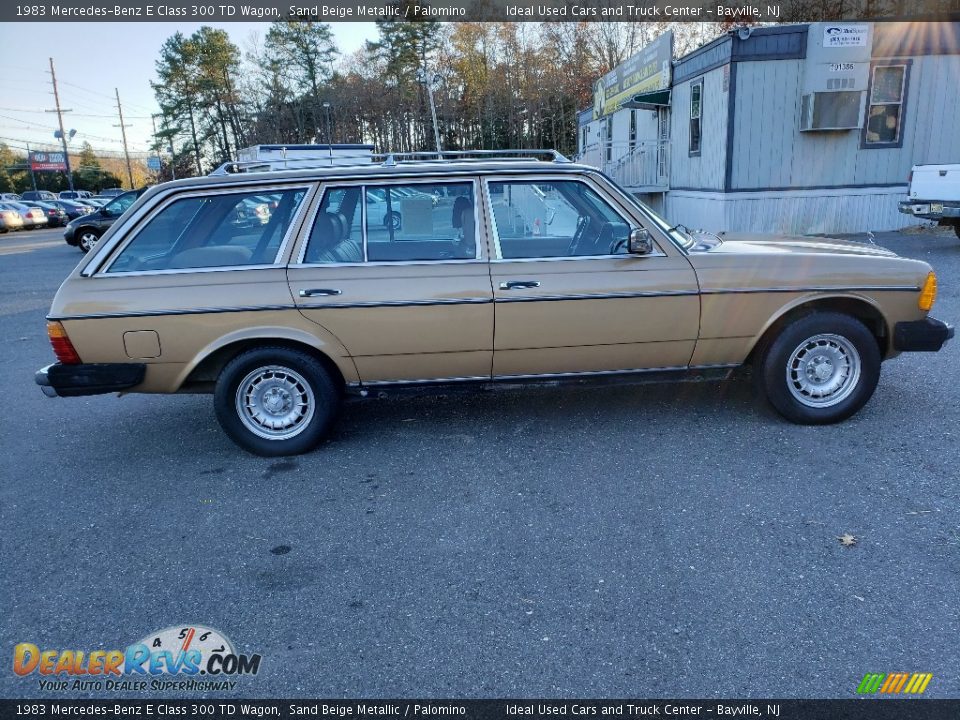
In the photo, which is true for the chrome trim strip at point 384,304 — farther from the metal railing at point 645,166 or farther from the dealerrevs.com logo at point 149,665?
the metal railing at point 645,166

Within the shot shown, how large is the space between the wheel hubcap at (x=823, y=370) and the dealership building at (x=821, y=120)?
10.8 meters

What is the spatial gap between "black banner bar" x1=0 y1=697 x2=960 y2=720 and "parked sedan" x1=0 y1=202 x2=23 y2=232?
121 ft

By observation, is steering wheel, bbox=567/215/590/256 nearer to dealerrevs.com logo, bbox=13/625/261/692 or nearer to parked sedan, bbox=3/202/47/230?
dealerrevs.com logo, bbox=13/625/261/692

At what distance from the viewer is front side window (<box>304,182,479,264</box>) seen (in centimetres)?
431

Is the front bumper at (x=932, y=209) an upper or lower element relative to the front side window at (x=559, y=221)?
lower

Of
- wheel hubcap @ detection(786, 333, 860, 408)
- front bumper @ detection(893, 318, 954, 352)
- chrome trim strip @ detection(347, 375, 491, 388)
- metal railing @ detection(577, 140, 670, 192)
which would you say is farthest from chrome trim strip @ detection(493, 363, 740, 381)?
metal railing @ detection(577, 140, 670, 192)

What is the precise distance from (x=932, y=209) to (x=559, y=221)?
10.2 meters

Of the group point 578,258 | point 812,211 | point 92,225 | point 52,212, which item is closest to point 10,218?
point 52,212

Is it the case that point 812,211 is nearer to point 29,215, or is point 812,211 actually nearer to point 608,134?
point 608,134

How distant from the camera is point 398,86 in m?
47.4

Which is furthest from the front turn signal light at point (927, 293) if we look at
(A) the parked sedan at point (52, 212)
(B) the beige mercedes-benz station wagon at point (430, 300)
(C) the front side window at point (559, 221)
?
(A) the parked sedan at point (52, 212)

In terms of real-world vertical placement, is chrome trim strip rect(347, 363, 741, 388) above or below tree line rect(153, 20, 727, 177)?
below

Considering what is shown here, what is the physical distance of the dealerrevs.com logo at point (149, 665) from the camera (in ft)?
8.18

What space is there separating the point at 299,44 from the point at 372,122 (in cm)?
1002
